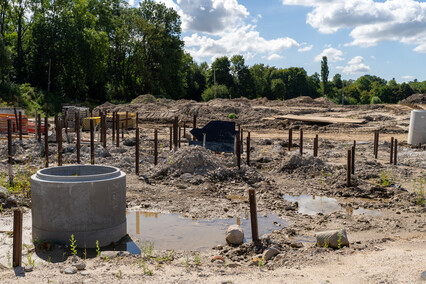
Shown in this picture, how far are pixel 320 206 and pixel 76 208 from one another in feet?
20.9

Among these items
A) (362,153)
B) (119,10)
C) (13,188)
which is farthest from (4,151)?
(119,10)

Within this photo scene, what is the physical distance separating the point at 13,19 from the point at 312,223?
46.3 m

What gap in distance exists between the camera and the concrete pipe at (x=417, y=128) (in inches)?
797

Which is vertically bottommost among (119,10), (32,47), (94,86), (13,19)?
(94,86)

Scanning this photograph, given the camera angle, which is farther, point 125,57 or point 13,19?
point 125,57

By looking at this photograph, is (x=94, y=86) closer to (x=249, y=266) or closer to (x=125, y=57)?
(x=125, y=57)

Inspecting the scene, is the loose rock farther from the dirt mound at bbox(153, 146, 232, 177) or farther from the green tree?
the green tree

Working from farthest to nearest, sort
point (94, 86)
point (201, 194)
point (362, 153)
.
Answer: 1. point (94, 86)
2. point (362, 153)
3. point (201, 194)

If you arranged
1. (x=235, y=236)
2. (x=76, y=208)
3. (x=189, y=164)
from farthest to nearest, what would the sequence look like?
(x=189, y=164) < (x=235, y=236) < (x=76, y=208)

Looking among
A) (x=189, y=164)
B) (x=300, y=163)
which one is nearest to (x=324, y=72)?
(x=300, y=163)

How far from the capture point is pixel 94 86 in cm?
5128

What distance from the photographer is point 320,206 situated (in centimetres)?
1117

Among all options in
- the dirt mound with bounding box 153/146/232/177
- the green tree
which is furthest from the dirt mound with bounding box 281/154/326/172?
the green tree

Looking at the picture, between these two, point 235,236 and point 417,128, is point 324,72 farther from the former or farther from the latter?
point 235,236
